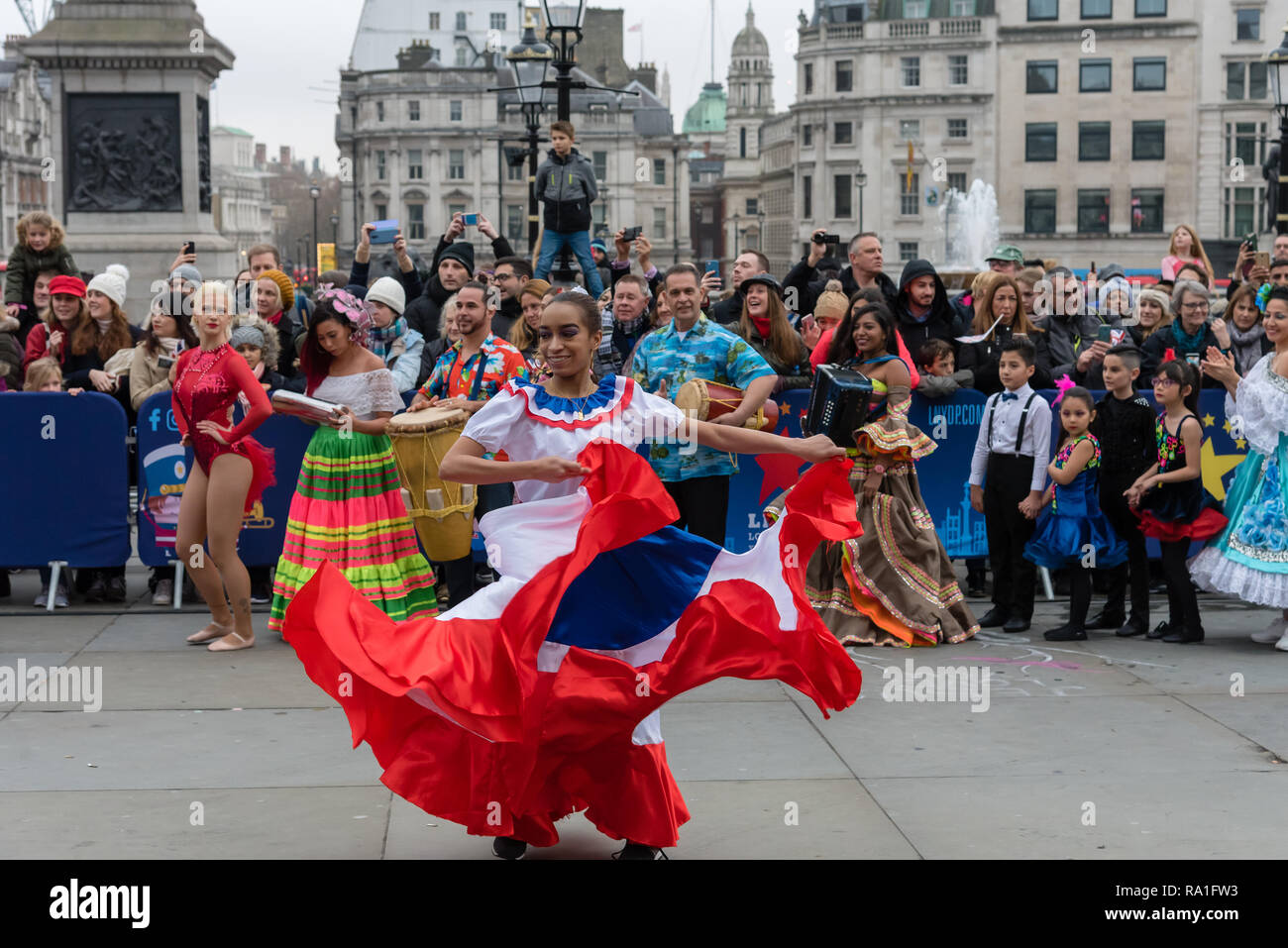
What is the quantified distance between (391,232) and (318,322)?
4.06 metres

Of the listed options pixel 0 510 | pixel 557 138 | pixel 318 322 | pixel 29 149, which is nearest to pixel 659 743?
pixel 318 322

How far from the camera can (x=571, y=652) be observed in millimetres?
4918

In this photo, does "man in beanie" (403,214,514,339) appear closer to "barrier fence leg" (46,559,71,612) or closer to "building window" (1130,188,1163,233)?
"barrier fence leg" (46,559,71,612)

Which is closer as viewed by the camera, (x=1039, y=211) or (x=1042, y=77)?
(x=1039, y=211)

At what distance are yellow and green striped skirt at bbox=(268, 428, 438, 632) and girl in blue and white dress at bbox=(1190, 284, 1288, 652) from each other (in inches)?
186

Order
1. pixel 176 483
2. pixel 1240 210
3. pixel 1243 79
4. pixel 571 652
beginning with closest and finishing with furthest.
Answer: pixel 571 652
pixel 176 483
pixel 1240 210
pixel 1243 79

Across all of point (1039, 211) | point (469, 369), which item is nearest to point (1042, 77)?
point (1039, 211)

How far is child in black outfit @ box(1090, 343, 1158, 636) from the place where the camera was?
9484 mm

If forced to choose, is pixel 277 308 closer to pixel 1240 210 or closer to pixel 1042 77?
pixel 1240 210

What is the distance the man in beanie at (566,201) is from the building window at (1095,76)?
275ft

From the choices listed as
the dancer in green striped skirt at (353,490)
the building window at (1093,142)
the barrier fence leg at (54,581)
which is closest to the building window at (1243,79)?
the building window at (1093,142)

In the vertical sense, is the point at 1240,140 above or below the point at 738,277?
above

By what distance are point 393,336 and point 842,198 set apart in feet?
294

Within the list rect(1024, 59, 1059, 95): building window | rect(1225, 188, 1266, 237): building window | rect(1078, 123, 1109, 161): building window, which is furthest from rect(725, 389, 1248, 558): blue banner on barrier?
rect(1024, 59, 1059, 95): building window
